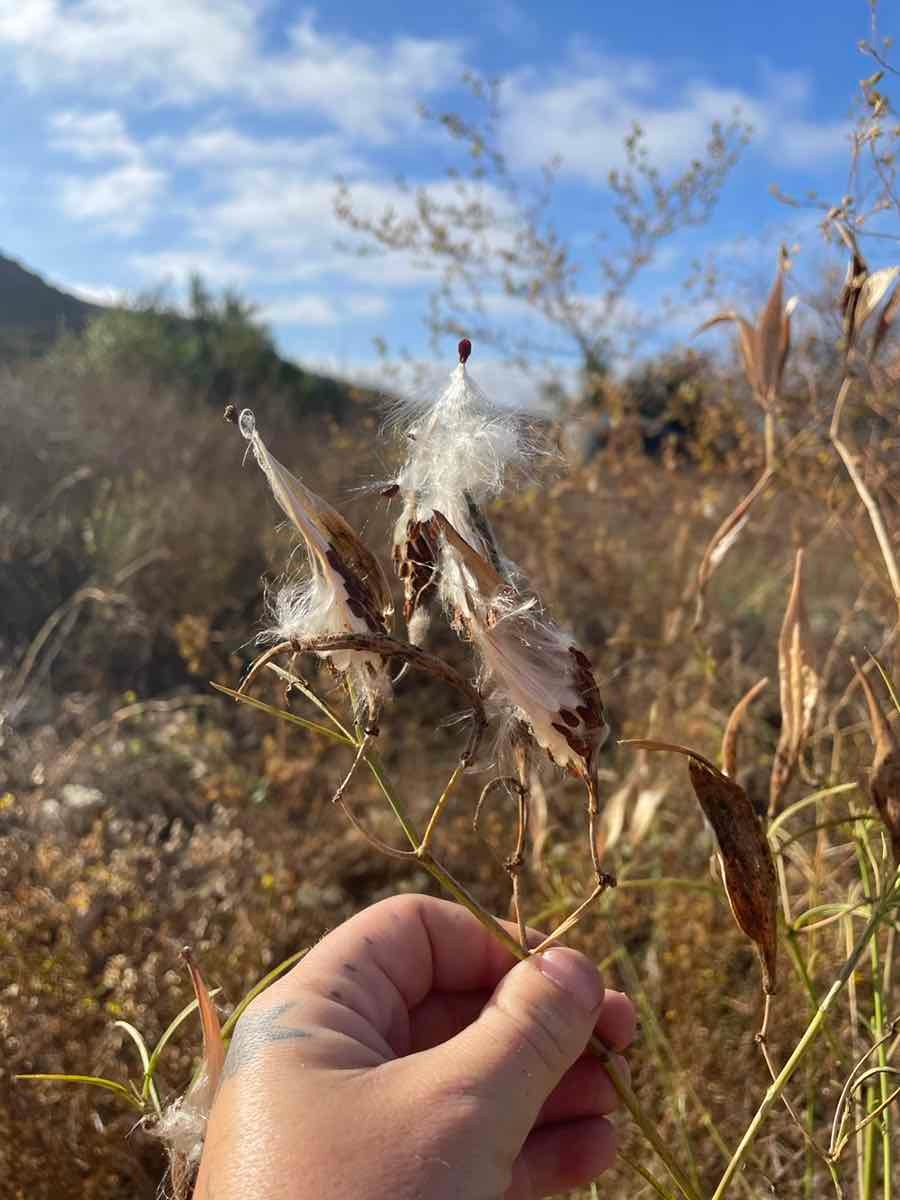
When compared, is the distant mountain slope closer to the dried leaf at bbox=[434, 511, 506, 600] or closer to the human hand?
the human hand

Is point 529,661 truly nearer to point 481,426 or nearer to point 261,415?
point 481,426

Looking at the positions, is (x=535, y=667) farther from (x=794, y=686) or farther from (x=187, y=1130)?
(x=187, y=1130)

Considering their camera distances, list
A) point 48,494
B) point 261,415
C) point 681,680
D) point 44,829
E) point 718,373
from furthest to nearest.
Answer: point 261,415
point 48,494
point 718,373
point 681,680
point 44,829

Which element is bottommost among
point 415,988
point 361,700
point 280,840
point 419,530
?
point 280,840

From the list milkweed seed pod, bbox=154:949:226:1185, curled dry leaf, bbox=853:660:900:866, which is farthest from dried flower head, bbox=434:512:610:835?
milkweed seed pod, bbox=154:949:226:1185

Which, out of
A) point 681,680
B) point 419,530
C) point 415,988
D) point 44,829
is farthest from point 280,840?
point 419,530

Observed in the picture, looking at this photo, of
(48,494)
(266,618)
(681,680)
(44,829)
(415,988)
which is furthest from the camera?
(48,494)

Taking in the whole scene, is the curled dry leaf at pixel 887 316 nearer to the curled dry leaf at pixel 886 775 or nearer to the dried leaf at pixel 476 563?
the curled dry leaf at pixel 886 775
